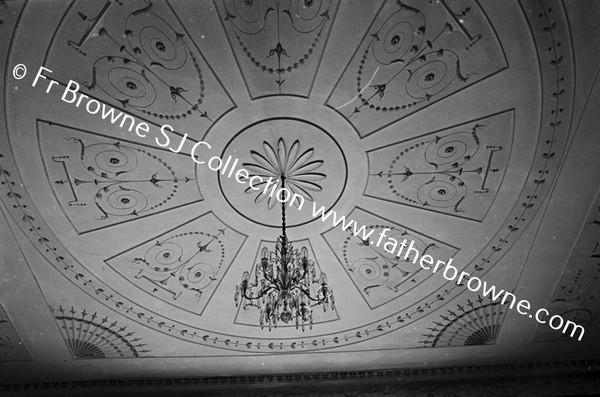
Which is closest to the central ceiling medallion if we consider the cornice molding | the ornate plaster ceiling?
the ornate plaster ceiling

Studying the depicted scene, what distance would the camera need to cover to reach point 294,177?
13.7 feet

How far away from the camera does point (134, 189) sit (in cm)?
420

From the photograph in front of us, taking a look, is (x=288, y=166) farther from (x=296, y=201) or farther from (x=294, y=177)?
(x=296, y=201)

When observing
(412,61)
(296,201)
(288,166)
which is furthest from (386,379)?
(412,61)

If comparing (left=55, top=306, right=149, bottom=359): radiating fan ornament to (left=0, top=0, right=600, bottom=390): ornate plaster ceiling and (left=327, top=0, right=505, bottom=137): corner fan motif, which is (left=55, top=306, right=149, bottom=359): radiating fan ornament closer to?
(left=0, top=0, right=600, bottom=390): ornate plaster ceiling

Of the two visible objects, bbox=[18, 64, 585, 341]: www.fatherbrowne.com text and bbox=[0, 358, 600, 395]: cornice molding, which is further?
bbox=[0, 358, 600, 395]: cornice molding

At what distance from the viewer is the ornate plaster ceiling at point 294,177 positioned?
3404 millimetres

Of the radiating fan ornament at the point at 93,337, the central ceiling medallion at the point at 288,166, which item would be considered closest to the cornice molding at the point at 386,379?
the radiating fan ornament at the point at 93,337

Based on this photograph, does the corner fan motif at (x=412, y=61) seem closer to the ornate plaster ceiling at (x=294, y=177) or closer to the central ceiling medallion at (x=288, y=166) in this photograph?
the ornate plaster ceiling at (x=294, y=177)

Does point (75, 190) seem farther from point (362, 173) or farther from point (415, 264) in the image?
point (415, 264)

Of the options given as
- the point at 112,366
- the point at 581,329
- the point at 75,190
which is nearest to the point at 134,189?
the point at 75,190

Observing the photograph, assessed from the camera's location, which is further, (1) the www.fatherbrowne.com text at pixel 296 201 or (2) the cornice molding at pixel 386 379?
(2) the cornice molding at pixel 386 379

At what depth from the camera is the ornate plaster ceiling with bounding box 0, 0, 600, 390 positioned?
3.40m

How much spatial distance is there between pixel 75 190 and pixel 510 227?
3.47 meters
